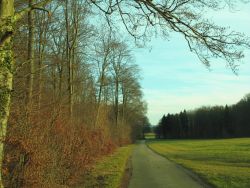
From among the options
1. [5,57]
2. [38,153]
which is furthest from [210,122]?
[5,57]

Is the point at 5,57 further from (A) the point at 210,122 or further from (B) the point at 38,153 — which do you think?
(A) the point at 210,122

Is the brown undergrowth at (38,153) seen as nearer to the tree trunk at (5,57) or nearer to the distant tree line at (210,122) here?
the tree trunk at (5,57)

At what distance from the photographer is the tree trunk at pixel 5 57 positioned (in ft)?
27.4

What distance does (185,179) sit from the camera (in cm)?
1823

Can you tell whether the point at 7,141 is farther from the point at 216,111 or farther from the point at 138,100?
the point at 216,111

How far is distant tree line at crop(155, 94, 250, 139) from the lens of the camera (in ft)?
397

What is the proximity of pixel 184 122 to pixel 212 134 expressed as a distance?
826 inches

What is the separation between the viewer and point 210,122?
443ft

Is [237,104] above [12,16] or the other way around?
above

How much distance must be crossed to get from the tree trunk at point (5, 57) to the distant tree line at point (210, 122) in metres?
113

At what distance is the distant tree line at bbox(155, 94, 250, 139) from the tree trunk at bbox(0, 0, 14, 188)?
113 meters

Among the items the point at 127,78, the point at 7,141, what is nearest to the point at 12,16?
the point at 7,141

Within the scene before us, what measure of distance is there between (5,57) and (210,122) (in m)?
130

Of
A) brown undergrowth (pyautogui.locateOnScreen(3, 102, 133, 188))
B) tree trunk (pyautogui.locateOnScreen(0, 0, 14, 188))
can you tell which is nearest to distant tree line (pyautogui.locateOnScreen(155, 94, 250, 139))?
brown undergrowth (pyautogui.locateOnScreen(3, 102, 133, 188))
